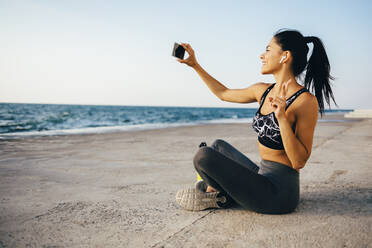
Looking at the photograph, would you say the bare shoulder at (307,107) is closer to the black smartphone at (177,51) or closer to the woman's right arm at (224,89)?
the woman's right arm at (224,89)

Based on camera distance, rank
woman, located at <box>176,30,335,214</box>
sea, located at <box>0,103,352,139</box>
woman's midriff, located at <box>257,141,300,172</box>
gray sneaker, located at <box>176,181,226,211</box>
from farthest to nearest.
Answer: sea, located at <box>0,103,352,139</box>, gray sneaker, located at <box>176,181,226,211</box>, woman's midriff, located at <box>257,141,300,172</box>, woman, located at <box>176,30,335,214</box>

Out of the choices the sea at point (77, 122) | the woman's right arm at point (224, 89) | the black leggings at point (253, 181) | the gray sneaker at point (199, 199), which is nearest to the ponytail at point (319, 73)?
the woman's right arm at point (224, 89)

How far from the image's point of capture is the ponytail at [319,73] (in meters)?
2.48

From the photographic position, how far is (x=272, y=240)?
1.95 metres

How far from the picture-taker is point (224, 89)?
10.3ft

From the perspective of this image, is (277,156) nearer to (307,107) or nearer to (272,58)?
(307,107)

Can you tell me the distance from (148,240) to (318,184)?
238 centimetres

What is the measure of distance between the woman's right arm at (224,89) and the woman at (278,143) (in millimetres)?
145

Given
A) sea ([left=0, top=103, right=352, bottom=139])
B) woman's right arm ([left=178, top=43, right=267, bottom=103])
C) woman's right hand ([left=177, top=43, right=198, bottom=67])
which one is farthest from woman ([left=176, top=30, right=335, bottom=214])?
sea ([left=0, top=103, right=352, bottom=139])

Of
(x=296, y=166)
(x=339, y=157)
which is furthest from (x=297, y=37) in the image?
(x=339, y=157)

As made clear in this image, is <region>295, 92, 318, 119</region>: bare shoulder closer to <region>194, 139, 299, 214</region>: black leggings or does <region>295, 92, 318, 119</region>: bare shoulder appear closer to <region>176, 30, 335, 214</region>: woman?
<region>176, 30, 335, 214</region>: woman

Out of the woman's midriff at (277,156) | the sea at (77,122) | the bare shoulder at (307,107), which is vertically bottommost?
the sea at (77,122)

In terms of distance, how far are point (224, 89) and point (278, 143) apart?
3.40ft

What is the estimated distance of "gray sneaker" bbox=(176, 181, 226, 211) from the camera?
2543 millimetres
